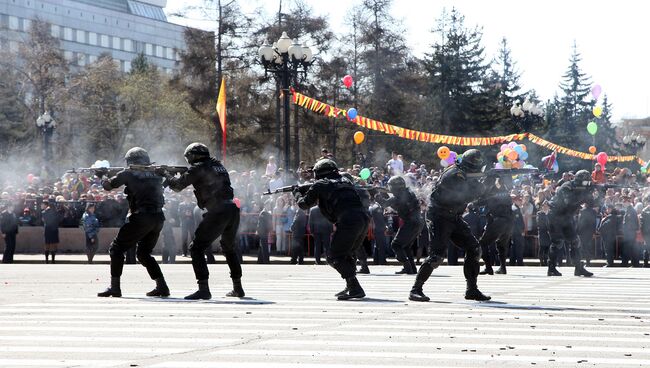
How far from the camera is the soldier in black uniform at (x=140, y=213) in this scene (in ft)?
51.8

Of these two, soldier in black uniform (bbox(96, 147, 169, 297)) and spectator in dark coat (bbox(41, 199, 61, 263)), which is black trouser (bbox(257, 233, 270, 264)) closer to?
spectator in dark coat (bbox(41, 199, 61, 263))

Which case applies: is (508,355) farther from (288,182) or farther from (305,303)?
(288,182)

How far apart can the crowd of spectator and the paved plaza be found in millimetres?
8590

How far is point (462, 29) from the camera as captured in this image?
7031 cm

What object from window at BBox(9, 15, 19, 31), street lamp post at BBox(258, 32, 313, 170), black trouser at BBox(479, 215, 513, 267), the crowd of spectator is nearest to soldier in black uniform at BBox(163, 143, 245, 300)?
black trouser at BBox(479, 215, 513, 267)

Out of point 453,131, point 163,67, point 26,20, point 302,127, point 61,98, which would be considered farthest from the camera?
point 163,67

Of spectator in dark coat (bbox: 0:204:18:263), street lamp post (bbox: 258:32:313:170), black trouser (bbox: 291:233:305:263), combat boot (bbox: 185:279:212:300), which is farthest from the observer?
spectator in dark coat (bbox: 0:204:18:263)

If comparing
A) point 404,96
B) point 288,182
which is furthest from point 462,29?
point 288,182

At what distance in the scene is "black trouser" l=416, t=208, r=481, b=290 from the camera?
49.1 feet

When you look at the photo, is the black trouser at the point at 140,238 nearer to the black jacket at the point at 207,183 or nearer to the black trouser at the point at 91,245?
the black jacket at the point at 207,183

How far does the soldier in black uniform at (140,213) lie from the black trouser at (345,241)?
239 cm

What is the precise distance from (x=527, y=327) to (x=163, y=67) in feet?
353

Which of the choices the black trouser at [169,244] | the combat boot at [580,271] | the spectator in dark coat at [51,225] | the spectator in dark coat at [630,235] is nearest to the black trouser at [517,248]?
the spectator in dark coat at [630,235]

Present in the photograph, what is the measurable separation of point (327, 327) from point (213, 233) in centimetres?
381
